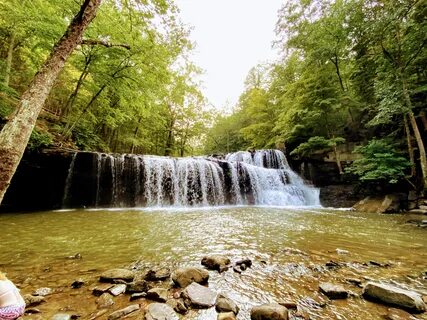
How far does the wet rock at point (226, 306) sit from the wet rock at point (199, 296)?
0.22ft

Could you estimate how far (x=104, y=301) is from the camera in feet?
6.01

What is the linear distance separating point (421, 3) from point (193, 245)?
38.6 ft

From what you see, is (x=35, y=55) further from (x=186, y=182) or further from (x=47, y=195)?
(x=186, y=182)

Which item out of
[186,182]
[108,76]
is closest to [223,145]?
[186,182]

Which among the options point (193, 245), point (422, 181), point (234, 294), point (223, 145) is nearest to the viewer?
point (234, 294)

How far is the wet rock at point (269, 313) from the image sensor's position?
155 cm

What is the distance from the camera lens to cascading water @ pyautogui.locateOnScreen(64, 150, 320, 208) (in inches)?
385

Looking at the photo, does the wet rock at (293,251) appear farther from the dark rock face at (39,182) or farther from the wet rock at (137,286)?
the dark rock face at (39,182)

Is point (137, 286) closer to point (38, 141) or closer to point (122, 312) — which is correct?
point (122, 312)

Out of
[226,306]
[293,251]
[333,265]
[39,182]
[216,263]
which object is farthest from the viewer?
[39,182]

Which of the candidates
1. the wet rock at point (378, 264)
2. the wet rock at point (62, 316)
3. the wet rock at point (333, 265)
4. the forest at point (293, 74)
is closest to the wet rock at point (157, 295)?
the wet rock at point (62, 316)

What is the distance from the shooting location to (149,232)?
4.60 m

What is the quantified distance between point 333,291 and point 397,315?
45 centimetres

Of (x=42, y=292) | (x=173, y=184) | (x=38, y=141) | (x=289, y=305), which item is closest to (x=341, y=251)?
(x=289, y=305)
